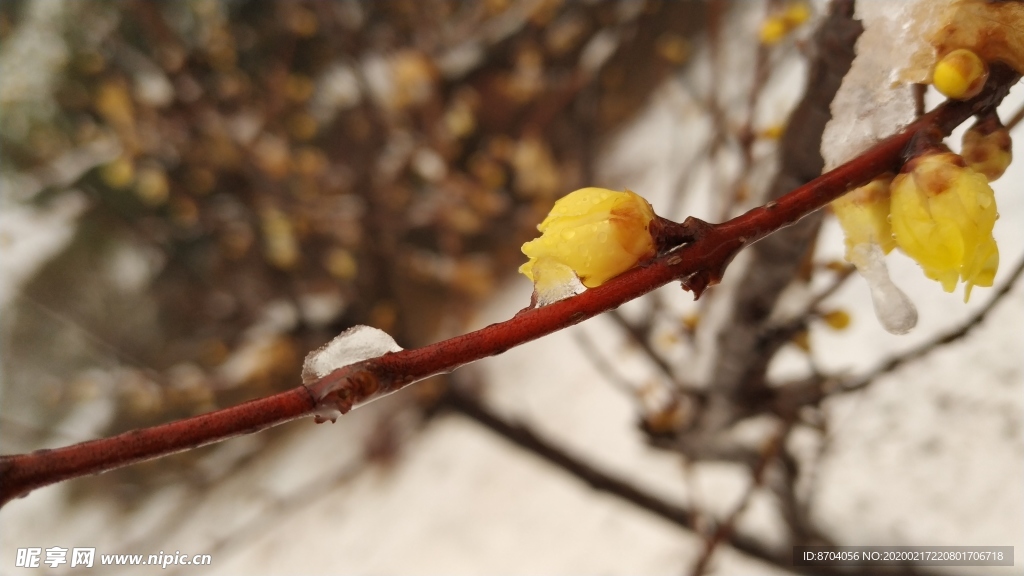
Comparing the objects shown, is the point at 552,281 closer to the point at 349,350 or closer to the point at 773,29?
the point at 349,350

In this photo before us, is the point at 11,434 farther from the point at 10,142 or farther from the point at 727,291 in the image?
the point at 727,291

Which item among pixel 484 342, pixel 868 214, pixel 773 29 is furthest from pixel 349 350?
pixel 773 29

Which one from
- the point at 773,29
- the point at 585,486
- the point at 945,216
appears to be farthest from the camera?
the point at 585,486

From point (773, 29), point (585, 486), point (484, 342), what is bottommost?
point (484, 342)

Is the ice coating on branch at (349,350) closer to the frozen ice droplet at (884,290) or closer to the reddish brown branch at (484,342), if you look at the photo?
the reddish brown branch at (484,342)

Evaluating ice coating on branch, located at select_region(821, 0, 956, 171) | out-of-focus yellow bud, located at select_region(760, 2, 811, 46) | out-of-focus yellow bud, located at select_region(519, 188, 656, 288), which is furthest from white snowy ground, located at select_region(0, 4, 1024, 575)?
out-of-focus yellow bud, located at select_region(519, 188, 656, 288)

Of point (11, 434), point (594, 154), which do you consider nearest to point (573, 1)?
point (594, 154)

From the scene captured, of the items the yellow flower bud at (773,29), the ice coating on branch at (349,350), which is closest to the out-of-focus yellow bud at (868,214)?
the ice coating on branch at (349,350)
